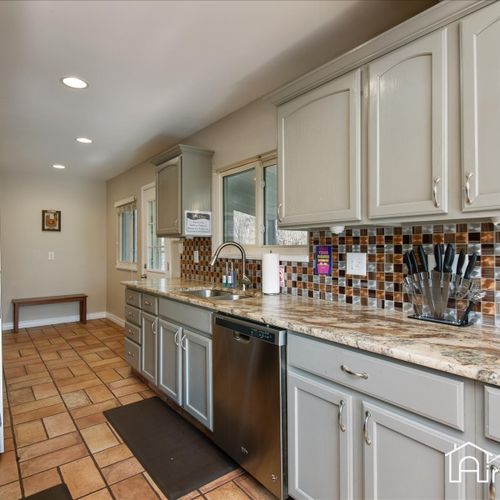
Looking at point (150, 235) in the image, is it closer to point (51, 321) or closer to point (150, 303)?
point (150, 303)

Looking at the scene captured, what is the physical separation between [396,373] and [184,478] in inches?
54.5

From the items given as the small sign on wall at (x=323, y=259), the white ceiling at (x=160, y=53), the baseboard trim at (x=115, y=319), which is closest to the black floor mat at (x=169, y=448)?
the small sign on wall at (x=323, y=259)

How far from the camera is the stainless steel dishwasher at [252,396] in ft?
5.24

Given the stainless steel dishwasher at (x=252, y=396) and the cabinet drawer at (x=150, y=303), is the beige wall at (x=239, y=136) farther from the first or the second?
the stainless steel dishwasher at (x=252, y=396)

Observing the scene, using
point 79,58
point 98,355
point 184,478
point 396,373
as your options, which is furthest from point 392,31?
point 98,355

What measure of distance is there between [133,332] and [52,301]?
2924 mm

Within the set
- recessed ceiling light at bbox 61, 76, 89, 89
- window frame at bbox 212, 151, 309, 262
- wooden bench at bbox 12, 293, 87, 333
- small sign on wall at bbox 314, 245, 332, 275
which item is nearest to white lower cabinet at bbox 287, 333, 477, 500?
small sign on wall at bbox 314, 245, 332, 275

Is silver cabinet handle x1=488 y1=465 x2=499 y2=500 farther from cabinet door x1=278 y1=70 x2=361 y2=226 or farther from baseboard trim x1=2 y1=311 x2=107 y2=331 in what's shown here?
baseboard trim x1=2 y1=311 x2=107 y2=331

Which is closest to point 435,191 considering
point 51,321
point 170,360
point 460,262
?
point 460,262

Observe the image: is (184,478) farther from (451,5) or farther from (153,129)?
(153,129)

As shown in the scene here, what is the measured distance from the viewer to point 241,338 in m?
1.82

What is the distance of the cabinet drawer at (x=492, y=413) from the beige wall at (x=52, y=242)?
599cm

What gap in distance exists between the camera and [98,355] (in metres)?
4.00

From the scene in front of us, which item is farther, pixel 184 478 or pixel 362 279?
pixel 362 279
